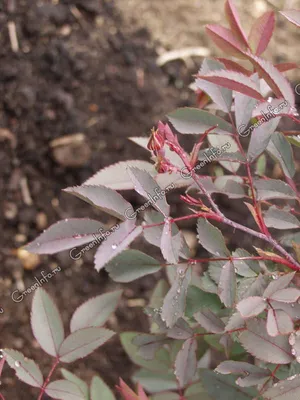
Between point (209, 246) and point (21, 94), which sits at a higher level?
point (209, 246)

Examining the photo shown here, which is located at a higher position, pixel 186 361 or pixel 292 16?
pixel 292 16

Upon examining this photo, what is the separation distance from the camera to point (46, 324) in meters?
0.85

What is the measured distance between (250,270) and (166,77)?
0.97 m

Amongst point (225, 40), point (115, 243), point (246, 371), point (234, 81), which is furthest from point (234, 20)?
point (246, 371)

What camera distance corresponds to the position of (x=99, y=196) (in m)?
0.69

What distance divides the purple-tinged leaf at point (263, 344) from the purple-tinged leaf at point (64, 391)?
9.4 inches

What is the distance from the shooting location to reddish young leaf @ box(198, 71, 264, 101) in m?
0.70

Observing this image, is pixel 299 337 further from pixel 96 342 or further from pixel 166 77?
pixel 166 77

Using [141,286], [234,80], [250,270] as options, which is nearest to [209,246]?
[250,270]

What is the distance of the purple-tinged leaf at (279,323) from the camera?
663 millimetres

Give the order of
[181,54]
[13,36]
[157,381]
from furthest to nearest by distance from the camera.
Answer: [181,54]
[13,36]
[157,381]

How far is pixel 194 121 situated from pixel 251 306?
269mm

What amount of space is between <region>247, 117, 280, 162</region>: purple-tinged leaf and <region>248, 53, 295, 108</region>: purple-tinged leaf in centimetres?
5

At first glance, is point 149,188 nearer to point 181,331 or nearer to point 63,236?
point 63,236
